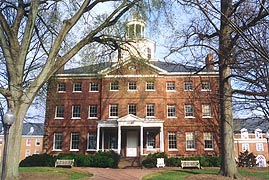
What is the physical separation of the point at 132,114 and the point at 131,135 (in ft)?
6.99

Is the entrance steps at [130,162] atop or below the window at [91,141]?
below

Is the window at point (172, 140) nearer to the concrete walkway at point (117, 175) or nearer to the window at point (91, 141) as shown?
the window at point (91, 141)

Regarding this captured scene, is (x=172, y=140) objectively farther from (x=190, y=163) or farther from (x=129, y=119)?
(x=190, y=163)

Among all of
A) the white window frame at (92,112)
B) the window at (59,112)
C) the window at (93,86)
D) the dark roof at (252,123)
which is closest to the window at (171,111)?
the dark roof at (252,123)

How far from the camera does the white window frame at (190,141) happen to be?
3020 centimetres

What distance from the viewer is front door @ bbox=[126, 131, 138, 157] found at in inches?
1166

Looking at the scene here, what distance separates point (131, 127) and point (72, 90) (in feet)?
26.6

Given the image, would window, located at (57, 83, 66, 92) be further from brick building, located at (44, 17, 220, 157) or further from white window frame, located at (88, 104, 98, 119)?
white window frame, located at (88, 104, 98, 119)

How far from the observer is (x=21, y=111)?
13.0m

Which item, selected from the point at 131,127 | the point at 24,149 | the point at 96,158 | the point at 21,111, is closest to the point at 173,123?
the point at 131,127

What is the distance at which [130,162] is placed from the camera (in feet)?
92.0

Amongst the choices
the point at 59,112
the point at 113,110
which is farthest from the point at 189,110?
the point at 59,112

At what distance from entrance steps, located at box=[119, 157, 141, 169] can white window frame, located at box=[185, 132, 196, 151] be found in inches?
214

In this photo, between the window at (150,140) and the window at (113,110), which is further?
the window at (113,110)
